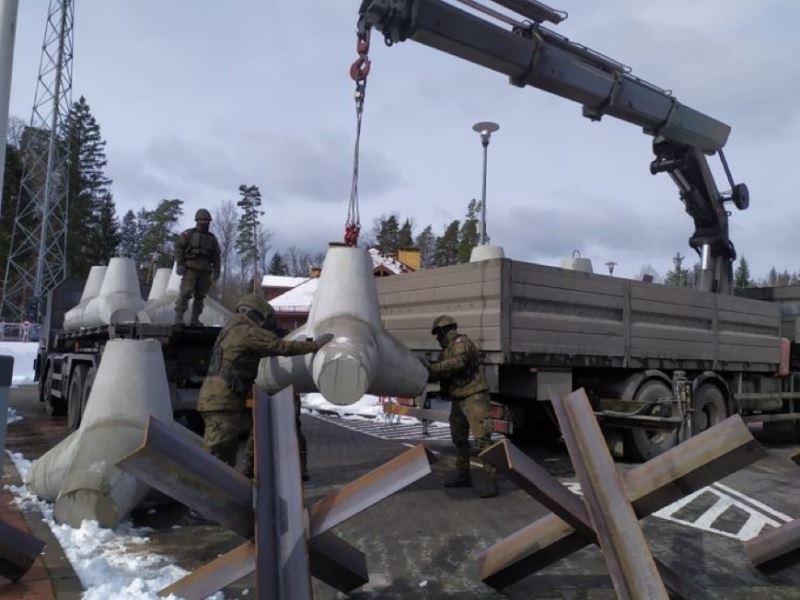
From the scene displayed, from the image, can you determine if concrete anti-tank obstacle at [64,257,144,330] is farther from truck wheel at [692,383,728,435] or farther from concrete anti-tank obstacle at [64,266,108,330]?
truck wheel at [692,383,728,435]

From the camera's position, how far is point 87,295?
1181cm

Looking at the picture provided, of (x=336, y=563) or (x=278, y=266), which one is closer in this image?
(x=336, y=563)

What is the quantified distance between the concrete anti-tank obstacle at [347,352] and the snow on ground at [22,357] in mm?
19033

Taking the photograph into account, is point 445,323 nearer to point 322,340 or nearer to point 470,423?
point 470,423

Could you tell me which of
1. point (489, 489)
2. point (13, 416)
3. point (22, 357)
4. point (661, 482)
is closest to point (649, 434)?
point (489, 489)

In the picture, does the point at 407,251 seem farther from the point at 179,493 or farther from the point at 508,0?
the point at 179,493

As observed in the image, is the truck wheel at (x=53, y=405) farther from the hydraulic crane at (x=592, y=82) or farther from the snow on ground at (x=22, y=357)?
the snow on ground at (x=22, y=357)

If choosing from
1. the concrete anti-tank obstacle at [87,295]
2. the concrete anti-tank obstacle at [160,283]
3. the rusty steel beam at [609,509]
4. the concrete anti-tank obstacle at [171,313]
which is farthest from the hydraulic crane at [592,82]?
the concrete anti-tank obstacle at [87,295]

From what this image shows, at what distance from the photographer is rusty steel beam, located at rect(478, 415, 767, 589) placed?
3.00 metres

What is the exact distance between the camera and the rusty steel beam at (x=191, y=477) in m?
2.87

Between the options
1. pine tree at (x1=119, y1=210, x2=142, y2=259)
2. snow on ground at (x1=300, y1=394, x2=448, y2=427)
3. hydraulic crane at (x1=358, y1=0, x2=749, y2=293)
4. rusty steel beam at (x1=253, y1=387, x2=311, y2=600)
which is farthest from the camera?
pine tree at (x1=119, y1=210, x2=142, y2=259)

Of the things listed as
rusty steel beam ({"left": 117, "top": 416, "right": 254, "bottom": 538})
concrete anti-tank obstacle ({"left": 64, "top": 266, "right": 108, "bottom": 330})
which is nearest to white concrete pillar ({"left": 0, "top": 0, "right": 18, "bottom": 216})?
rusty steel beam ({"left": 117, "top": 416, "right": 254, "bottom": 538})

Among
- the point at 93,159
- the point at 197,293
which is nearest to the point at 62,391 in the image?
the point at 197,293

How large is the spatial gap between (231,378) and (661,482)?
366 cm
